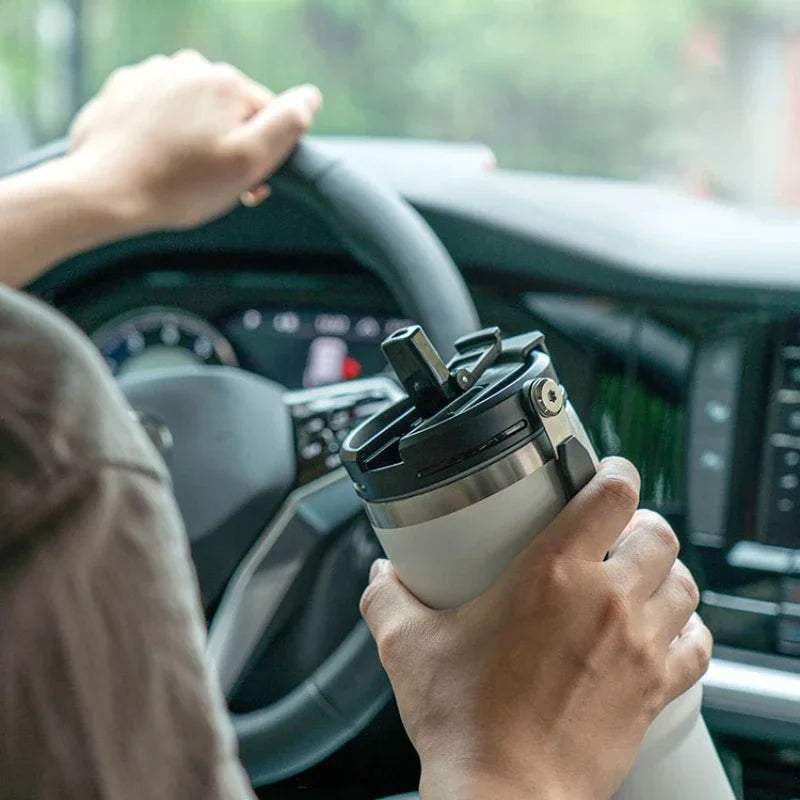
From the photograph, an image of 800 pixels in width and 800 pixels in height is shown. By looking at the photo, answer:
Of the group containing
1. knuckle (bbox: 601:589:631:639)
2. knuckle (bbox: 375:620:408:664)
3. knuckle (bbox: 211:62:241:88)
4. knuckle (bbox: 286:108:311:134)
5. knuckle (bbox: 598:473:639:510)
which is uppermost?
knuckle (bbox: 211:62:241:88)

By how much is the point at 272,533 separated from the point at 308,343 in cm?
26

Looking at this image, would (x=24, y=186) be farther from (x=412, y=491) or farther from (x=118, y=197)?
(x=412, y=491)

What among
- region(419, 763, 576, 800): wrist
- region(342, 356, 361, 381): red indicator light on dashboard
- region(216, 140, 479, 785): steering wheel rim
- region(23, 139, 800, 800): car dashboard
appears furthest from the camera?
region(342, 356, 361, 381): red indicator light on dashboard

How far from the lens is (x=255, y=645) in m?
1.09

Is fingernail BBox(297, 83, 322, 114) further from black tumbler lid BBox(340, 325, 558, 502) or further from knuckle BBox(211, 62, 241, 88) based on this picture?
black tumbler lid BBox(340, 325, 558, 502)

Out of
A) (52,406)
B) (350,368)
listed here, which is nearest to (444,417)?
(52,406)

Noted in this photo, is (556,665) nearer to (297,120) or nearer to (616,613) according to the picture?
(616,613)

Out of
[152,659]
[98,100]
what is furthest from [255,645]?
[152,659]

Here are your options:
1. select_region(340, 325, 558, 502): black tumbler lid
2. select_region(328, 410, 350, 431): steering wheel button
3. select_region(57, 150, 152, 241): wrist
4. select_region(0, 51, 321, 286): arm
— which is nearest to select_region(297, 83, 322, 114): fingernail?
select_region(0, 51, 321, 286): arm

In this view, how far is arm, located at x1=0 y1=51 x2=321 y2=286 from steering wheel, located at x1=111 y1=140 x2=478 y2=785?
0.04 m

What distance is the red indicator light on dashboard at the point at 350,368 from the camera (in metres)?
1.22

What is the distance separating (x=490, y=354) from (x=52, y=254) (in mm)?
505

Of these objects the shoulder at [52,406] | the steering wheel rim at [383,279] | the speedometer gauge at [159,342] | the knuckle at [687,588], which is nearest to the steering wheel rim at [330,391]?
the steering wheel rim at [383,279]

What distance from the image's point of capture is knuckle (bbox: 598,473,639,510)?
60cm
